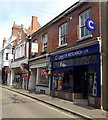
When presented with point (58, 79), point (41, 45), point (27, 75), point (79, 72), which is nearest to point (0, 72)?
point (27, 75)

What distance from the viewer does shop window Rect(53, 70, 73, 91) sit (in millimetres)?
12938

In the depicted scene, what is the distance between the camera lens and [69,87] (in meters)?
12.9

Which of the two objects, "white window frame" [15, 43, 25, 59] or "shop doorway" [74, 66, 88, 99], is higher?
"white window frame" [15, 43, 25, 59]

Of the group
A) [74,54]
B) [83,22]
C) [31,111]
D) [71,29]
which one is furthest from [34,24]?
[31,111]

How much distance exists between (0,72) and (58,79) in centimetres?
2685

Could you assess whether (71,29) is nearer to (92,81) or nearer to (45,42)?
(92,81)

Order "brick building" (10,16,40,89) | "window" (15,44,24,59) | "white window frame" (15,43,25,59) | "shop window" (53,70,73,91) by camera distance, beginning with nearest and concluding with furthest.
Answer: "shop window" (53,70,73,91), "brick building" (10,16,40,89), "white window frame" (15,43,25,59), "window" (15,44,24,59)

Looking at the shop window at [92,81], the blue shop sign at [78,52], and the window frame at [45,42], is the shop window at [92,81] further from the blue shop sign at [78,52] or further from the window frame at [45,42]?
the window frame at [45,42]

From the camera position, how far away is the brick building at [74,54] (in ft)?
33.5

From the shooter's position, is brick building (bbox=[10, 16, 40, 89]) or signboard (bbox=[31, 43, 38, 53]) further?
brick building (bbox=[10, 16, 40, 89])

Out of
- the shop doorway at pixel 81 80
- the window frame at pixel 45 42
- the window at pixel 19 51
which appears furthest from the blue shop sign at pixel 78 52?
the window at pixel 19 51

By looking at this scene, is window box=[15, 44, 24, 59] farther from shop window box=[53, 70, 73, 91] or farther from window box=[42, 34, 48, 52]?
shop window box=[53, 70, 73, 91]

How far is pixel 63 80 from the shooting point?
13.9 meters

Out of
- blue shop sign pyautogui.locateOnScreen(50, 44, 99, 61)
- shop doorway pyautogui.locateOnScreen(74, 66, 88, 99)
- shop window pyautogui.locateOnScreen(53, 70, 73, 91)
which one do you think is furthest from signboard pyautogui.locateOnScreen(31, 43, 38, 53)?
shop doorway pyautogui.locateOnScreen(74, 66, 88, 99)
